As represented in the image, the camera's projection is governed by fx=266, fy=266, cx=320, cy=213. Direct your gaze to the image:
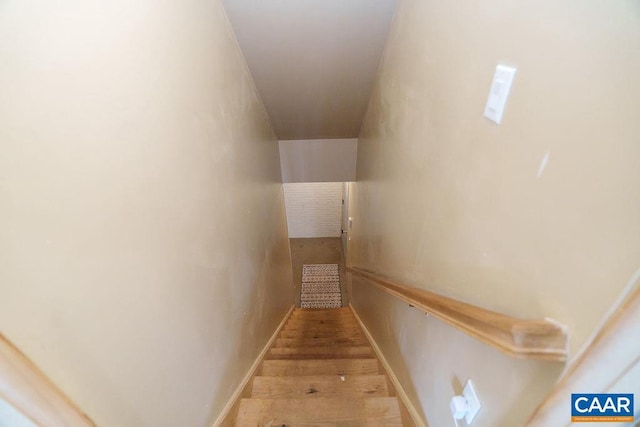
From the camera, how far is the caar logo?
45 centimetres

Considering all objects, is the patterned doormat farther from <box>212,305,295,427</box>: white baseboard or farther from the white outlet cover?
the white outlet cover

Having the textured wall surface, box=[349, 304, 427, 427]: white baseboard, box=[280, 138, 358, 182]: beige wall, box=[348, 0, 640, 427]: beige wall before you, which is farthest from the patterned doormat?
box=[348, 0, 640, 427]: beige wall

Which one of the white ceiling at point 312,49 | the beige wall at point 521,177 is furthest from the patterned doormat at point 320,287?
the beige wall at point 521,177

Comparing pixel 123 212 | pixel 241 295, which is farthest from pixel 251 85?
pixel 123 212

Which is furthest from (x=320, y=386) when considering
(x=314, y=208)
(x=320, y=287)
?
(x=314, y=208)

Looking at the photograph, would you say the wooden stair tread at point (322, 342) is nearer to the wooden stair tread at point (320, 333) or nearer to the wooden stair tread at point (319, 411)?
the wooden stair tread at point (320, 333)

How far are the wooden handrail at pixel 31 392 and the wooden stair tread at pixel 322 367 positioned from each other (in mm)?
1583

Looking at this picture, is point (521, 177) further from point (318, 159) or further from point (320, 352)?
point (318, 159)

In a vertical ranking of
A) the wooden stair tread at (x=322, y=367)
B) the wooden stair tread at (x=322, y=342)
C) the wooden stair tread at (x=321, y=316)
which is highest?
the wooden stair tread at (x=322, y=367)

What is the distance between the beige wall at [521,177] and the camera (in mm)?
396

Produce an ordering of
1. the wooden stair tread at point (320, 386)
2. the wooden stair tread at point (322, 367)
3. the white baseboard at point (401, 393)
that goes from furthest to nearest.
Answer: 1. the wooden stair tread at point (322, 367)
2. the wooden stair tread at point (320, 386)
3. the white baseboard at point (401, 393)

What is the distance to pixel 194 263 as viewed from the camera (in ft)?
3.61

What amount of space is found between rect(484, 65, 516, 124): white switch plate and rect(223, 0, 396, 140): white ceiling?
1.20 meters

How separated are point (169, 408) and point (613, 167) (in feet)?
4.38
